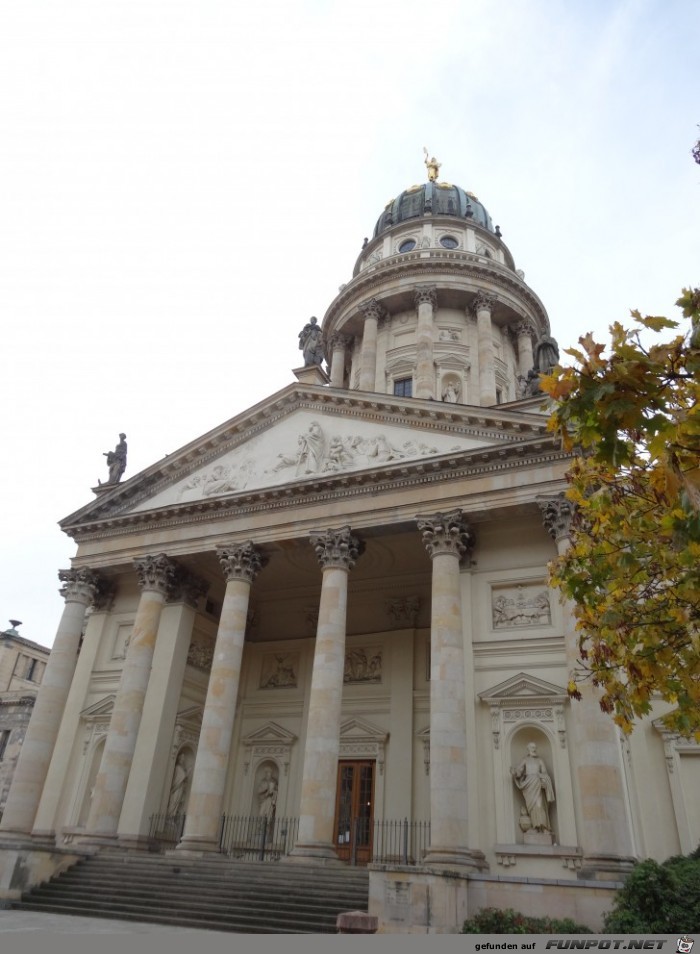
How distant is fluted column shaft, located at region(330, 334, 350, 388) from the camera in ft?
128

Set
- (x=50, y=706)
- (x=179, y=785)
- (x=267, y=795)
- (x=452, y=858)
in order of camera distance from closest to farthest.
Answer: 1. (x=452, y=858)
2. (x=179, y=785)
3. (x=50, y=706)
4. (x=267, y=795)

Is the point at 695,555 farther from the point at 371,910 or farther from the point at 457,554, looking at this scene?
the point at 457,554

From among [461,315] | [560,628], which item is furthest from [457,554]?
[461,315]

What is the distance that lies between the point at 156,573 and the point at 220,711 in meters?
5.61

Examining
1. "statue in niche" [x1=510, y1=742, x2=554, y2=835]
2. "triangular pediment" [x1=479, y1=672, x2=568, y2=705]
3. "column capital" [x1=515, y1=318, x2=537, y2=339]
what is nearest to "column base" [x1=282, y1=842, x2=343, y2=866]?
"statue in niche" [x1=510, y1=742, x2=554, y2=835]

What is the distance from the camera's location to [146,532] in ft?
83.1

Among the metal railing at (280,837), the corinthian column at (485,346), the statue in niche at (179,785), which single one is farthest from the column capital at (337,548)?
the corinthian column at (485,346)

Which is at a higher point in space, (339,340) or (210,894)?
(339,340)

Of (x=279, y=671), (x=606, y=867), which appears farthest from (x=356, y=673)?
(x=606, y=867)

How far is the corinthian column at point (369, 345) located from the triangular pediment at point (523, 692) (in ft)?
63.1

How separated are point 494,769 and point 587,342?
14.6m

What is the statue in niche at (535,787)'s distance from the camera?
56.1 ft

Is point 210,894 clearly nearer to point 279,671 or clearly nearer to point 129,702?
point 129,702

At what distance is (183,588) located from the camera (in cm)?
2511
